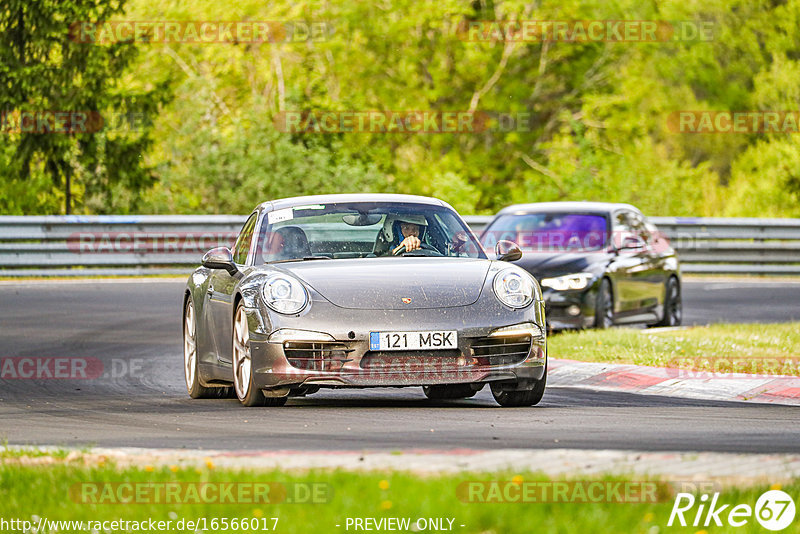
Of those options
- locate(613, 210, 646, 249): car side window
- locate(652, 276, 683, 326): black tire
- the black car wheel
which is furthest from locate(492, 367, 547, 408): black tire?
locate(652, 276, 683, 326): black tire

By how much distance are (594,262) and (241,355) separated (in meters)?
7.77

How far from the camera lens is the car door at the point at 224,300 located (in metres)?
10.3

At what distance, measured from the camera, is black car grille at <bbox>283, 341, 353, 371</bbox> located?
368 inches

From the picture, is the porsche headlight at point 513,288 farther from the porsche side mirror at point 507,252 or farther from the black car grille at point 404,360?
the black car grille at point 404,360

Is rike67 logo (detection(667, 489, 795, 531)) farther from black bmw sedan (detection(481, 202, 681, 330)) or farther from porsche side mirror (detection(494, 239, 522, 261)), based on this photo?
black bmw sedan (detection(481, 202, 681, 330))

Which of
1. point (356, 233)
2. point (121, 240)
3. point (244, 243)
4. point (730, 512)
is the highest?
point (356, 233)

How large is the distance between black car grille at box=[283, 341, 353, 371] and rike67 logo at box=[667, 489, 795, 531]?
403 centimetres

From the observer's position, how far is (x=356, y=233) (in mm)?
10602

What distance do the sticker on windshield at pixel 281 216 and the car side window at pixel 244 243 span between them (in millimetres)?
A: 219

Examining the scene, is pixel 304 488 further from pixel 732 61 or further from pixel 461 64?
pixel 732 61

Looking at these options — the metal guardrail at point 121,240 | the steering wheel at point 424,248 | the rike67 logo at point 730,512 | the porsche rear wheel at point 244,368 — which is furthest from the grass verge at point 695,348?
the metal guardrail at point 121,240

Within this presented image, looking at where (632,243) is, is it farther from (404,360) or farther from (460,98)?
(460,98)

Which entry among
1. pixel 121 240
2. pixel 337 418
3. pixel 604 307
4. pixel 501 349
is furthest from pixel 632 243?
pixel 121 240

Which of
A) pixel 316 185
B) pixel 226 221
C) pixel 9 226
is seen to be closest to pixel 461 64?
pixel 316 185
